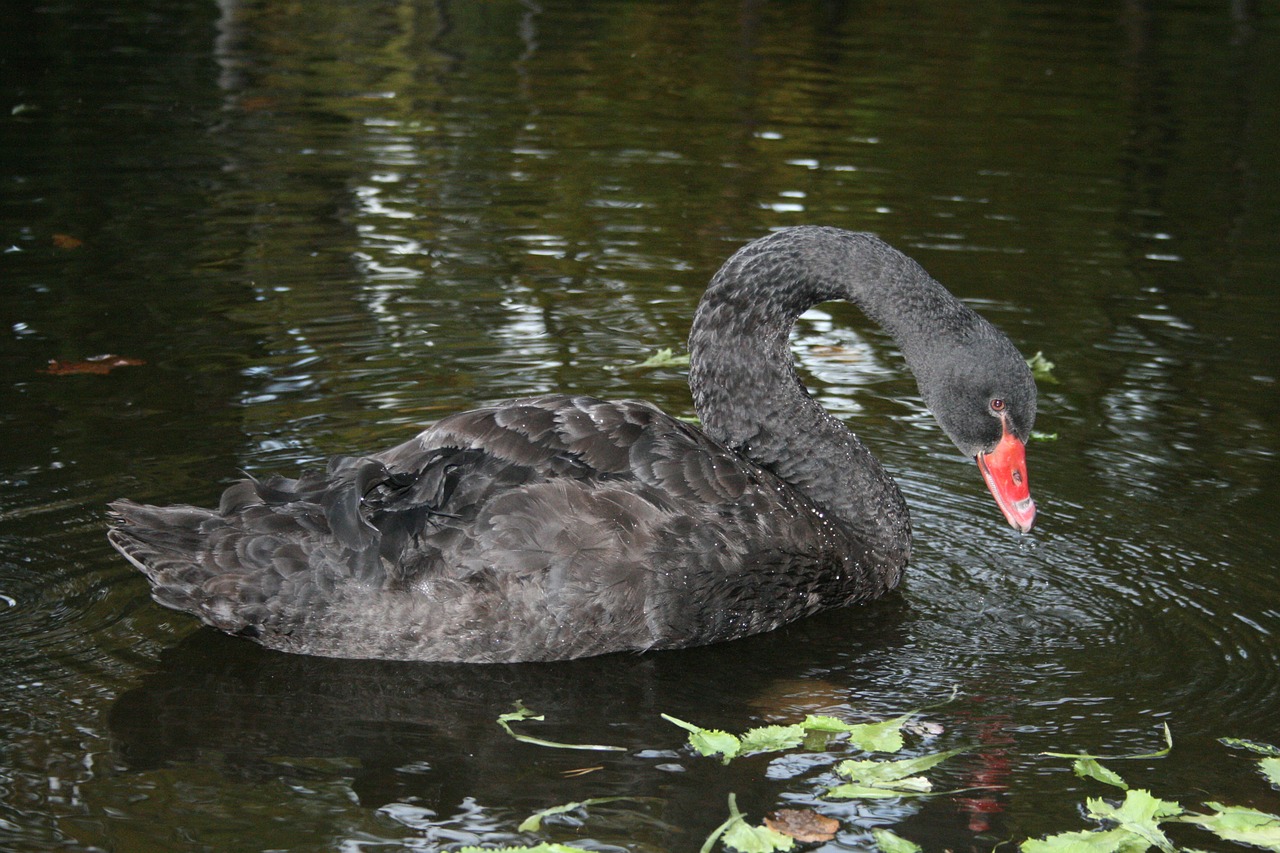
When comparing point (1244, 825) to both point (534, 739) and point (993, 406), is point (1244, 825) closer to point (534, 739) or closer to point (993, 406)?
point (993, 406)

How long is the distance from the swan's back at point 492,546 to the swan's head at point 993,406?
2.54 feet

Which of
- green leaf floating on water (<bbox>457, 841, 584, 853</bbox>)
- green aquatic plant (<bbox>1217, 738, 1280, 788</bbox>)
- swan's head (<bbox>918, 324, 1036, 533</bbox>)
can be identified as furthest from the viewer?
swan's head (<bbox>918, 324, 1036, 533</bbox>)

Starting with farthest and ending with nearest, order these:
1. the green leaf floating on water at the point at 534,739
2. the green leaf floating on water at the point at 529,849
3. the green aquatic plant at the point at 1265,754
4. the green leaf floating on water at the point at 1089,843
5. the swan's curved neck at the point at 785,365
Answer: the swan's curved neck at the point at 785,365, the green leaf floating on water at the point at 534,739, the green aquatic plant at the point at 1265,754, the green leaf floating on water at the point at 1089,843, the green leaf floating on water at the point at 529,849

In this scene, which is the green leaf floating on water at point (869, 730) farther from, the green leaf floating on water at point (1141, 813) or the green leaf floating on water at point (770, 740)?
the green leaf floating on water at point (1141, 813)

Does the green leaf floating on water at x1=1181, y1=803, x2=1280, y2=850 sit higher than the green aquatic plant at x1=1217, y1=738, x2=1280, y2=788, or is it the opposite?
the green leaf floating on water at x1=1181, y1=803, x2=1280, y2=850

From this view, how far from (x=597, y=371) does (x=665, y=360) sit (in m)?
0.37

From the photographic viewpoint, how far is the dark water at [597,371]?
417 cm

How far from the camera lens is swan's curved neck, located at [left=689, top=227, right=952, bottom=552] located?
5.54 m

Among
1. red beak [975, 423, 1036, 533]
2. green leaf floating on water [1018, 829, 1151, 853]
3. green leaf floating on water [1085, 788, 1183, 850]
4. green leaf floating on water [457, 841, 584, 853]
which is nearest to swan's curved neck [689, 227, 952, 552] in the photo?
red beak [975, 423, 1036, 533]

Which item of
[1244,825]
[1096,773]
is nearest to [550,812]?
[1096,773]

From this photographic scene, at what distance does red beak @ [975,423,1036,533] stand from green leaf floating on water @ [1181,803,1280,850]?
1.48 meters

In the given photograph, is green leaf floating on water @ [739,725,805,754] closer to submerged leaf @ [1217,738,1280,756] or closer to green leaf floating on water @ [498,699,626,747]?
green leaf floating on water @ [498,699,626,747]

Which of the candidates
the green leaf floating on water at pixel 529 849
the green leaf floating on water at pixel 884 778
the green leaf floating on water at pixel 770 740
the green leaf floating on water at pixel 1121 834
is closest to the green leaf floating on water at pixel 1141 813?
the green leaf floating on water at pixel 1121 834

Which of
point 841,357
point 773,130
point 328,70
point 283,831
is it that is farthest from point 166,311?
point 328,70
